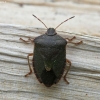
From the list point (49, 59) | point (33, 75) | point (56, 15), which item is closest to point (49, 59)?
point (49, 59)

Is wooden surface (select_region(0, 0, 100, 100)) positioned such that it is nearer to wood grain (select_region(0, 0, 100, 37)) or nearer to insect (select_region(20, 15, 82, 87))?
insect (select_region(20, 15, 82, 87))

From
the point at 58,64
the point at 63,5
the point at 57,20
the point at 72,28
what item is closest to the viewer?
the point at 58,64

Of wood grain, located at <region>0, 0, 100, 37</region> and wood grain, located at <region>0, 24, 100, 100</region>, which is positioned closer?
wood grain, located at <region>0, 24, 100, 100</region>

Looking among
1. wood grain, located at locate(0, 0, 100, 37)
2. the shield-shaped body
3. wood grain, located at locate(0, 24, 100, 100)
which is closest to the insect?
the shield-shaped body

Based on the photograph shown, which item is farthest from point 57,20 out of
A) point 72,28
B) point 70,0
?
point 70,0

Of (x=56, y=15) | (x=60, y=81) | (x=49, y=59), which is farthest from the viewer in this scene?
(x=56, y=15)

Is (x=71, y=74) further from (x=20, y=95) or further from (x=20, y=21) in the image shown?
(x=20, y=21)

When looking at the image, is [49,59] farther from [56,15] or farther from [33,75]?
[56,15]
